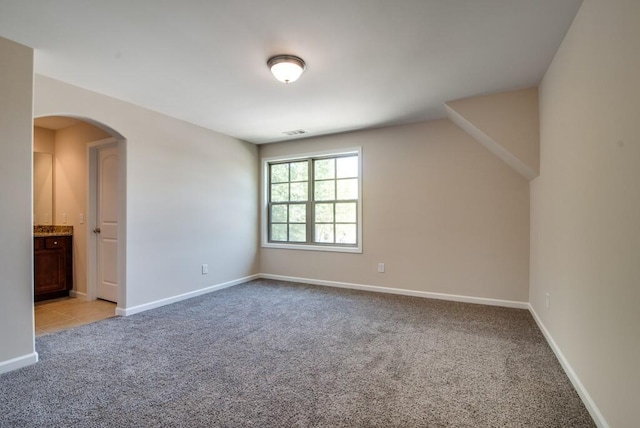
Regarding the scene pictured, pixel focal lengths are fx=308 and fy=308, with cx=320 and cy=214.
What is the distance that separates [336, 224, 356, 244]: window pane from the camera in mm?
4828

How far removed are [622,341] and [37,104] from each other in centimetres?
447

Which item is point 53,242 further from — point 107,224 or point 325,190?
point 325,190

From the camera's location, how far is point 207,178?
180 inches

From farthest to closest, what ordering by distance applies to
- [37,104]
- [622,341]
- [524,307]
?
[524,307], [37,104], [622,341]

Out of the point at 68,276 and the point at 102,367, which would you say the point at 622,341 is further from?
the point at 68,276

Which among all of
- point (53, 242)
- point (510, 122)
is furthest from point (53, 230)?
point (510, 122)

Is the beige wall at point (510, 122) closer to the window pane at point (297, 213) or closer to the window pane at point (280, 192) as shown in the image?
the window pane at point (297, 213)

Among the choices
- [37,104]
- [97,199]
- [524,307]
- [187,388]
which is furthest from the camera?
[97,199]

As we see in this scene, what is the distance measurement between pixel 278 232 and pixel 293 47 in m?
3.58

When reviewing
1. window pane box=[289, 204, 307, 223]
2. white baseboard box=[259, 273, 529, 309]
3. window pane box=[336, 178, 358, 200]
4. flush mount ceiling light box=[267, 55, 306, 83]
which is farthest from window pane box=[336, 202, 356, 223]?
flush mount ceiling light box=[267, 55, 306, 83]

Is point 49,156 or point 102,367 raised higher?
point 49,156

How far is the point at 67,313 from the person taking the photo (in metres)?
3.66

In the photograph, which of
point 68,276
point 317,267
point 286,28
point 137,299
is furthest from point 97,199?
point 286,28

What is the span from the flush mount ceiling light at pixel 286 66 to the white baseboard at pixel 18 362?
295 centimetres
